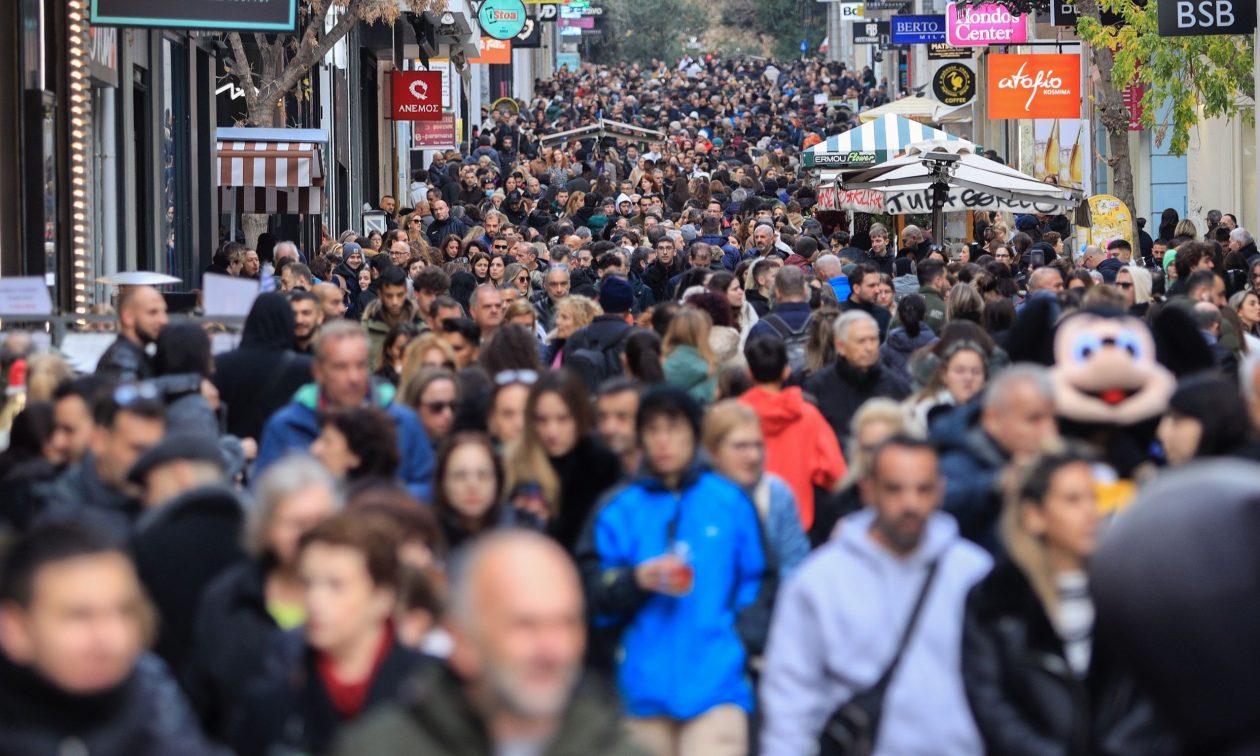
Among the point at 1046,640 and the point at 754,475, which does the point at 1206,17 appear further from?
the point at 1046,640

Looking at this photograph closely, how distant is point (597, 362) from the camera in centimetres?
1081

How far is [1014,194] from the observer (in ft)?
67.0

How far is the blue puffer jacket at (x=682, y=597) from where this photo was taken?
20.0 feet

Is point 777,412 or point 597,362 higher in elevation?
point 597,362

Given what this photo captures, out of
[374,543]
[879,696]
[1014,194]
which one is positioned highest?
[1014,194]

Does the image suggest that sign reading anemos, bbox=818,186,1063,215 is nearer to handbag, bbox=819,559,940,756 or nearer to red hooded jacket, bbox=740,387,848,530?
red hooded jacket, bbox=740,387,848,530

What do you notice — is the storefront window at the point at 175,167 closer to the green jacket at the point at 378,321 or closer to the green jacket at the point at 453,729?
the green jacket at the point at 378,321

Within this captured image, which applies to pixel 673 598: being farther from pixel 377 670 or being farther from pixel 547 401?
pixel 377 670

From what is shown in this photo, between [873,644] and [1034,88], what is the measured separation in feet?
84.1

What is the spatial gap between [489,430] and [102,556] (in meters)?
3.77

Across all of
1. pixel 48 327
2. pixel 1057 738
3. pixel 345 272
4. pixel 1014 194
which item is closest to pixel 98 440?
pixel 1057 738

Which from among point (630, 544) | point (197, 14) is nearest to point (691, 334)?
point (630, 544)

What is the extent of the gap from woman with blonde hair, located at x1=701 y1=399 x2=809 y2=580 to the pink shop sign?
27626 mm

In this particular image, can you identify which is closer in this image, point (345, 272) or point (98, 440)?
point (98, 440)
